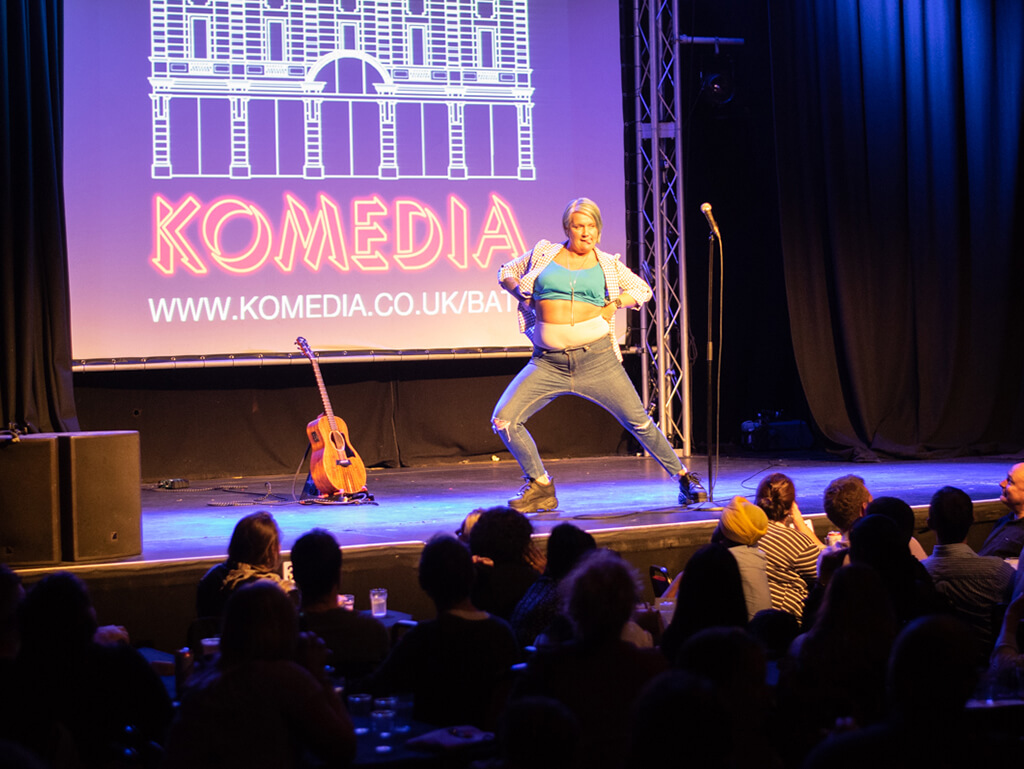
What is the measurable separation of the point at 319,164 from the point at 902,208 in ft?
16.6

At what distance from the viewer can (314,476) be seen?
682cm

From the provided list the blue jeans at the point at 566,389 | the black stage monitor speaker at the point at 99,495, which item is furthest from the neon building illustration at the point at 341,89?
the black stage monitor speaker at the point at 99,495

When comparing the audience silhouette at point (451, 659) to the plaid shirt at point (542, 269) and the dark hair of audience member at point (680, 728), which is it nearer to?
the dark hair of audience member at point (680, 728)

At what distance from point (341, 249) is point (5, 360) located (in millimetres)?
2512

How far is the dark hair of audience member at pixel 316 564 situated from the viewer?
3.08 meters

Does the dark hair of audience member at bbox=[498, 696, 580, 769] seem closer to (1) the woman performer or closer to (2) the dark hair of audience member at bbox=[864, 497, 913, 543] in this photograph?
(2) the dark hair of audience member at bbox=[864, 497, 913, 543]

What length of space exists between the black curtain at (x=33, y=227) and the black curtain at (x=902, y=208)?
19.0ft

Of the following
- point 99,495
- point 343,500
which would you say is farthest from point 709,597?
point 343,500

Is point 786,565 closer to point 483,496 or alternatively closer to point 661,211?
point 483,496

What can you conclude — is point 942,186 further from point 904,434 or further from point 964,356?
point 904,434

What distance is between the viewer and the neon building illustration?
795 cm

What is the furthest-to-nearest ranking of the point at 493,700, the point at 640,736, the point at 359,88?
the point at 359,88 < the point at 493,700 < the point at 640,736

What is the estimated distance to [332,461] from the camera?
6.78 meters

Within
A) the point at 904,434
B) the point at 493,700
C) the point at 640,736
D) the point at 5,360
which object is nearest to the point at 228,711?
the point at 493,700
